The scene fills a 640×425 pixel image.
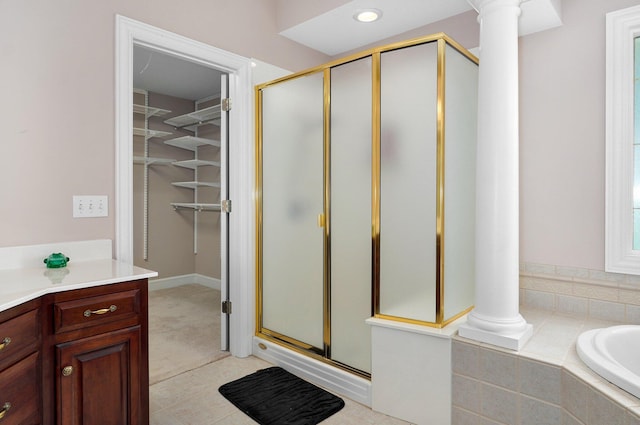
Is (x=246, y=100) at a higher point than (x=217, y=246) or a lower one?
higher

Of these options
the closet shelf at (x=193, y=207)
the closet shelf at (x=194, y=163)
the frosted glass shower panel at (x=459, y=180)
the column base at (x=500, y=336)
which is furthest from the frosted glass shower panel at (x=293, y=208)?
the closet shelf at (x=193, y=207)

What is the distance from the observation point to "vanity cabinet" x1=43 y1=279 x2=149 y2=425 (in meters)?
1.38

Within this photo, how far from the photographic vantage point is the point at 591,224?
83.6 inches

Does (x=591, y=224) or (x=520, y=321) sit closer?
(x=520, y=321)

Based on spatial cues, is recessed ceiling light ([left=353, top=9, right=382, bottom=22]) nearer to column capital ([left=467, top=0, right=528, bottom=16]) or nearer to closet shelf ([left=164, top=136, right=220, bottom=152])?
column capital ([left=467, top=0, right=528, bottom=16])

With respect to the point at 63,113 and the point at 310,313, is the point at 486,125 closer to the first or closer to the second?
the point at 310,313

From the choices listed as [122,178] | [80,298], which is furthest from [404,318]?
[122,178]

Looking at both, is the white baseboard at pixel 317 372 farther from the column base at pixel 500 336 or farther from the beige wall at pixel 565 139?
the beige wall at pixel 565 139

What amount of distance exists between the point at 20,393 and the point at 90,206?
101 centimetres

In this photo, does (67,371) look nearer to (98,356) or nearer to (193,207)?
(98,356)

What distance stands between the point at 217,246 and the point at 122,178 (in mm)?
2861

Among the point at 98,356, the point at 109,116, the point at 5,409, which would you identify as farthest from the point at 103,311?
the point at 109,116

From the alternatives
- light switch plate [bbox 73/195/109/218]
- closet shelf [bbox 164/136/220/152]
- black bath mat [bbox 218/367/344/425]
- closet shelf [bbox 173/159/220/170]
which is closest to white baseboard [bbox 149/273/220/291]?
closet shelf [bbox 173/159/220/170]

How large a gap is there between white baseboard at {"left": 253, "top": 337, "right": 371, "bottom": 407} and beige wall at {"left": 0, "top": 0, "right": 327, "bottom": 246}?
4.31 feet
